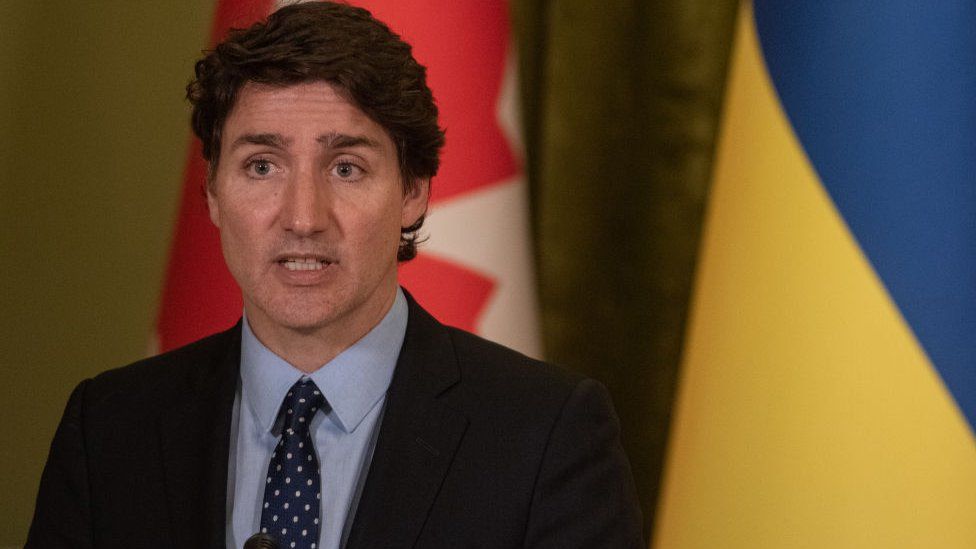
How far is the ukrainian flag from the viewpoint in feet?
5.59

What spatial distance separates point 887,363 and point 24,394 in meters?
1.55

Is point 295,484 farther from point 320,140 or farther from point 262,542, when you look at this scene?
point 320,140

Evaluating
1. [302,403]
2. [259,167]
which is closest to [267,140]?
[259,167]

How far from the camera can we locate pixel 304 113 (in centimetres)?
135

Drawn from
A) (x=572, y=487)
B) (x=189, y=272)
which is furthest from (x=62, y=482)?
(x=572, y=487)

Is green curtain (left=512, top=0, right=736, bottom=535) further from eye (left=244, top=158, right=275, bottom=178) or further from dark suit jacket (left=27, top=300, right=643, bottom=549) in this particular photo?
eye (left=244, top=158, right=275, bottom=178)

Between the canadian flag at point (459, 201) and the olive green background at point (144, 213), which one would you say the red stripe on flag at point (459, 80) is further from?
the olive green background at point (144, 213)

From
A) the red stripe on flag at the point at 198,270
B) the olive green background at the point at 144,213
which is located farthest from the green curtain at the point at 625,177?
the red stripe on flag at the point at 198,270

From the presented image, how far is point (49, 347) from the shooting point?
2.27 metres

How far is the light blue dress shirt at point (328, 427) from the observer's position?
54.9 inches

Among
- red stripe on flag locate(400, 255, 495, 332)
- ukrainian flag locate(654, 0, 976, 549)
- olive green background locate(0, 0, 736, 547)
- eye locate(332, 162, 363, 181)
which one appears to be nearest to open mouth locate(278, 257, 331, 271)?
eye locate(332, 162, 363, 181)

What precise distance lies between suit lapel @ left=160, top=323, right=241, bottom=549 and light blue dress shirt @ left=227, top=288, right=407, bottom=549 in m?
0.02

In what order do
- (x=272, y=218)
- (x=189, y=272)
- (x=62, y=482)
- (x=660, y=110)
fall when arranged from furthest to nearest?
(x=660, y=110) → (x=189, y=272) → (x=62, y=482) → (x=272, y=218)

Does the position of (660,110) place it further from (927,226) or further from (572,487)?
(572,487)
